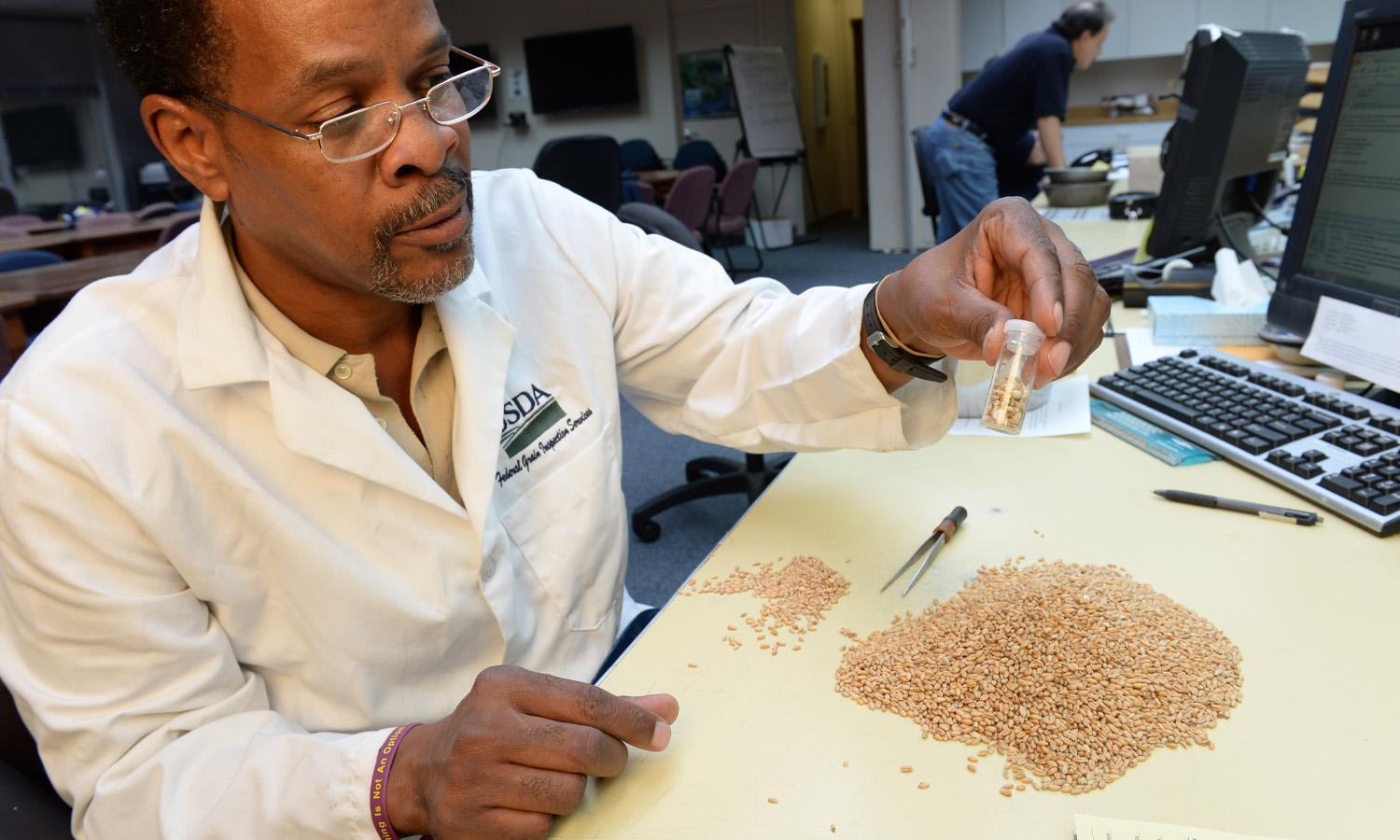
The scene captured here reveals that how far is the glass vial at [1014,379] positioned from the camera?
0.73 m

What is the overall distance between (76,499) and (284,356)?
0.22 metres

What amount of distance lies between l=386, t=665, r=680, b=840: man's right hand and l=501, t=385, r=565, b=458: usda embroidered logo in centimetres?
37

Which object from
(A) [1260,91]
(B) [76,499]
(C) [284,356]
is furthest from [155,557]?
(A) [1260,91]

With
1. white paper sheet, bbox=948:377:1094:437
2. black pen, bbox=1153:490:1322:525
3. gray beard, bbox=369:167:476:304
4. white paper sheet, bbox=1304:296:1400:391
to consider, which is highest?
gray beard, bbox=369:167:476:304

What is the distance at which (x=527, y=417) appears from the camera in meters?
1.06

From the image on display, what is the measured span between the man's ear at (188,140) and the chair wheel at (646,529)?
6.34 feet

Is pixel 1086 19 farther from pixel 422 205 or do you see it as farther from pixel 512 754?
pixel 512 754

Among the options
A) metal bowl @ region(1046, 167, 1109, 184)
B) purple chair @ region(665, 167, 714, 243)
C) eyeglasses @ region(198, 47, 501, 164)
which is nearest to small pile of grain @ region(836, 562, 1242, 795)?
eyeglasses @ region(198, 47, 501, 164)

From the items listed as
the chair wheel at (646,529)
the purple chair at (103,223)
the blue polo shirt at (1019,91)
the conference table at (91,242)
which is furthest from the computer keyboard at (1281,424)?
the purple chair at (103,223)

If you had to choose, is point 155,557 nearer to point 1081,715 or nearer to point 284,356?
point 284,356

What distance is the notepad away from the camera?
589 mm

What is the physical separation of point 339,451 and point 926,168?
4.16 metres

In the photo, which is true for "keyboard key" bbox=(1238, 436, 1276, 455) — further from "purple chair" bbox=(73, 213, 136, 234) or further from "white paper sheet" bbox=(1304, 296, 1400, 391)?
"purple chair" bbox=(73, 213, 136, 234)

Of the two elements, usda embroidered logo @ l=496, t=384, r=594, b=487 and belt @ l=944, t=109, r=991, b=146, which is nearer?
usda embroidered logo @ l=496, t=384, r=594, b=487
